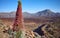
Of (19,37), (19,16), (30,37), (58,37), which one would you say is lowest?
(58,37)

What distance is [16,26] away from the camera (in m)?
8.36

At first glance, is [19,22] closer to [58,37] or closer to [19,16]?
[19,16]

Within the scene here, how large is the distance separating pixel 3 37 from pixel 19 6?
1.76m

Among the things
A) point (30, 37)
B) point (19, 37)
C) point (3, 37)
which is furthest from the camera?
point (30, 37)

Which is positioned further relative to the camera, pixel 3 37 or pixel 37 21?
pixel 37 21

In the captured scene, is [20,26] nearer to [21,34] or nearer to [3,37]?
[3,37]

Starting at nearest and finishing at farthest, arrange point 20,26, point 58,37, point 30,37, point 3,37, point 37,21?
point 20,26, point 3,37, point 30,37, point 58,37, point 37,21

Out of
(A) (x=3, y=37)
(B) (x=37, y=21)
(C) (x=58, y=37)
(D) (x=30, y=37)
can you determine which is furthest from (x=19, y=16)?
(B) (x=37, y=21)

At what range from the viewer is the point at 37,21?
49.4 metres

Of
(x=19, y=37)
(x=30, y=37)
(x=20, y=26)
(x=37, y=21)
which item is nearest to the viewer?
(x=19, y=37)

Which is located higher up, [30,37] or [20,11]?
[20,11]

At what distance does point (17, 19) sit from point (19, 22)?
238 mm

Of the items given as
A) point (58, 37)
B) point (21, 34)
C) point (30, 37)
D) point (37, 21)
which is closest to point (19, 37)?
point (21, 34)

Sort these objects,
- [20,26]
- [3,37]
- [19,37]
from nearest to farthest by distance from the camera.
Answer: [19,37]
[20,26]
[3,37]
